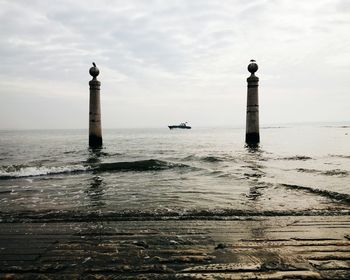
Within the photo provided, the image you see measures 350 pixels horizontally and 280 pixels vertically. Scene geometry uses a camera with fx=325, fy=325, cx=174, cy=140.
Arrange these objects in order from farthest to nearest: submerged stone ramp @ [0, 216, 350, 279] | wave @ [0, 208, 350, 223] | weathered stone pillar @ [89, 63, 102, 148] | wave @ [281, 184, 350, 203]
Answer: weathered stone pillar @ [89, 63, 102, 148]
wave @ [281, 184, 350, 203]
wave @ [0, 208, 350, 223]
submerged stone ramp @ [0, 216, 350, 279]

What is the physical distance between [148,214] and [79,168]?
25.4 feet

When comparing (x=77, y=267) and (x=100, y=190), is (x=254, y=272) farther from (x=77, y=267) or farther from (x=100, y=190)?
(x=100, y=190)

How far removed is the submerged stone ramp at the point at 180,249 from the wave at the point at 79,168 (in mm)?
7034

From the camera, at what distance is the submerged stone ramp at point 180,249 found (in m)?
2.71

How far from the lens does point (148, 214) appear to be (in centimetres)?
506

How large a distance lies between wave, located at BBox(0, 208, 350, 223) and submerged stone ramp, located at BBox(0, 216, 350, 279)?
0.21 meters

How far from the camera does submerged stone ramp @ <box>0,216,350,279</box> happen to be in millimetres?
2713

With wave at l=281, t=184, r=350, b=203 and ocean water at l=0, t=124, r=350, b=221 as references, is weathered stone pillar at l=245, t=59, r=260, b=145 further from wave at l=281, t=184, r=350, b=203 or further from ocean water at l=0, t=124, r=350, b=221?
wave at l=281, t=184, r=350, b=203

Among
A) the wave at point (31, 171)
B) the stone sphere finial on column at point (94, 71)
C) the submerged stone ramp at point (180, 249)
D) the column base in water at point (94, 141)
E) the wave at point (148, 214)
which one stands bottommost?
the wave at point (31, 171)

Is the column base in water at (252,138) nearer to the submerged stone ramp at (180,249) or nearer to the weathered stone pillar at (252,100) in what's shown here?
the weathered stone pillar at (252,100)

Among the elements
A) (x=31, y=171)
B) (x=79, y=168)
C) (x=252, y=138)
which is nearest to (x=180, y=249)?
(x=79, y=168)

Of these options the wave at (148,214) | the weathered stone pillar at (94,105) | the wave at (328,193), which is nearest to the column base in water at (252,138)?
the weathered stone pillar at (94,105)

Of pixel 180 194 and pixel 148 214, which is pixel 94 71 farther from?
pixel 148 214

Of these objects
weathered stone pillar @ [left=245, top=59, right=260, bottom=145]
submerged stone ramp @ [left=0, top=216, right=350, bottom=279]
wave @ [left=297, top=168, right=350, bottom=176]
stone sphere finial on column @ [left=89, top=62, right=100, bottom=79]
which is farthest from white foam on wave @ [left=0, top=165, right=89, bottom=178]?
weathered stone pillar @ [left=245, top=59, right=260, bottom=145]
